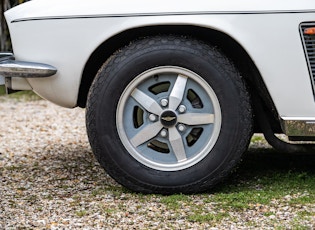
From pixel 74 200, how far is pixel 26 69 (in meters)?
0.76

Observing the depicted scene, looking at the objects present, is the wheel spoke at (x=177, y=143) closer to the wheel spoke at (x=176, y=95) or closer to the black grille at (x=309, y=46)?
the wheel spoke at (x=176, y=95)

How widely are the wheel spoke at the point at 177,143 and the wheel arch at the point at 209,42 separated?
20.3 inches

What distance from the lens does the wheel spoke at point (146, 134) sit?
4328 millimetres

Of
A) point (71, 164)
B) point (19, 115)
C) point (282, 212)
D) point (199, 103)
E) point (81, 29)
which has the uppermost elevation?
point (81, 29)

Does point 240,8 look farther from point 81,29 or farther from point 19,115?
point 19,115

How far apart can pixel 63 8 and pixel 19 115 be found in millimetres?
3811

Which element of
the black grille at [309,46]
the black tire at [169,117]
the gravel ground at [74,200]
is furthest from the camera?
the black tire at [169,117]

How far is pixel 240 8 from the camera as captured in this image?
13.6 feet

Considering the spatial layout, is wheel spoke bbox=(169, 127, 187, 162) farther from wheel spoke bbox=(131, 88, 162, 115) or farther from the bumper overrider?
the bumper overrider

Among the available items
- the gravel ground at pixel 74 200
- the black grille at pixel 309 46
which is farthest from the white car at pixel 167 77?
the gravel ground at pixel 74 200

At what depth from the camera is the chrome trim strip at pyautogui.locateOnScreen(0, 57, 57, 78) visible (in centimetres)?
433

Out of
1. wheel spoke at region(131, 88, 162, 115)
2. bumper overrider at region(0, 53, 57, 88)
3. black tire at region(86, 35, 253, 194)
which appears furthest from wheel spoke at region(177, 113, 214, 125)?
bumper overrider at region(0, 53, 57, 88)

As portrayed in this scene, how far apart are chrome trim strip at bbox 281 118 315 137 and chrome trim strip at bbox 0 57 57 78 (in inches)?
50.8

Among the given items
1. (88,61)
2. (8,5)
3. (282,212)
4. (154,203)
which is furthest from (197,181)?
(8,5)
